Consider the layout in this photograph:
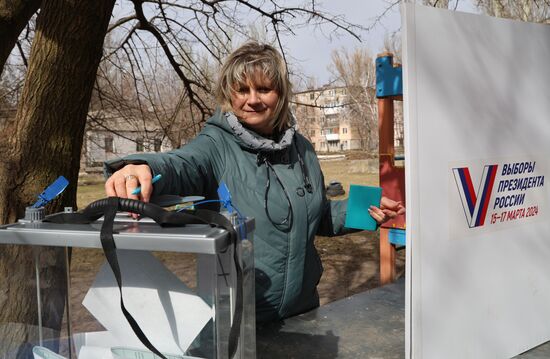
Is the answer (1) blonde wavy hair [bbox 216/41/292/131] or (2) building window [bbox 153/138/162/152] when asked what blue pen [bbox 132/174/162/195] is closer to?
(1) blonde wavy hair [bbox 216/41/292/131]

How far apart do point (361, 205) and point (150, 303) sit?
27.1 inches

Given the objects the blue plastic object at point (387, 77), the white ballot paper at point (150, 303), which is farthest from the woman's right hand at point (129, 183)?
the blue plastic object at point (387, 77)

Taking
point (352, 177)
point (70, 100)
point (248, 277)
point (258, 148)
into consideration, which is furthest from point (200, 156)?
point (352, 177)

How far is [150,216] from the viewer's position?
0.71 meters

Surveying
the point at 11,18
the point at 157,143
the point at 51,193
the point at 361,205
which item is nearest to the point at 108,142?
the point at 157,143

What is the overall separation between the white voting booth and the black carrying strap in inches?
13.4

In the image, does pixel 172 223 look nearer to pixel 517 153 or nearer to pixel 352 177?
pixel 517 153

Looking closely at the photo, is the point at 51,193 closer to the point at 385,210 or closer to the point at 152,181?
the point at 152,181

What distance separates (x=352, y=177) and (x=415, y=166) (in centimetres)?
1581

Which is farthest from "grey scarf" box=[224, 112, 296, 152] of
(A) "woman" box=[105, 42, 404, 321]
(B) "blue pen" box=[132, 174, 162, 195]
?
(B) "blue pen" box=[132, 174, 162, 195]

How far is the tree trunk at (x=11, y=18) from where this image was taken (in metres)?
2.40

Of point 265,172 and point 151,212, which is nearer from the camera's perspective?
point 151,212

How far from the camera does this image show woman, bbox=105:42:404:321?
1.21 m

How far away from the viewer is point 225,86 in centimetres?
129
